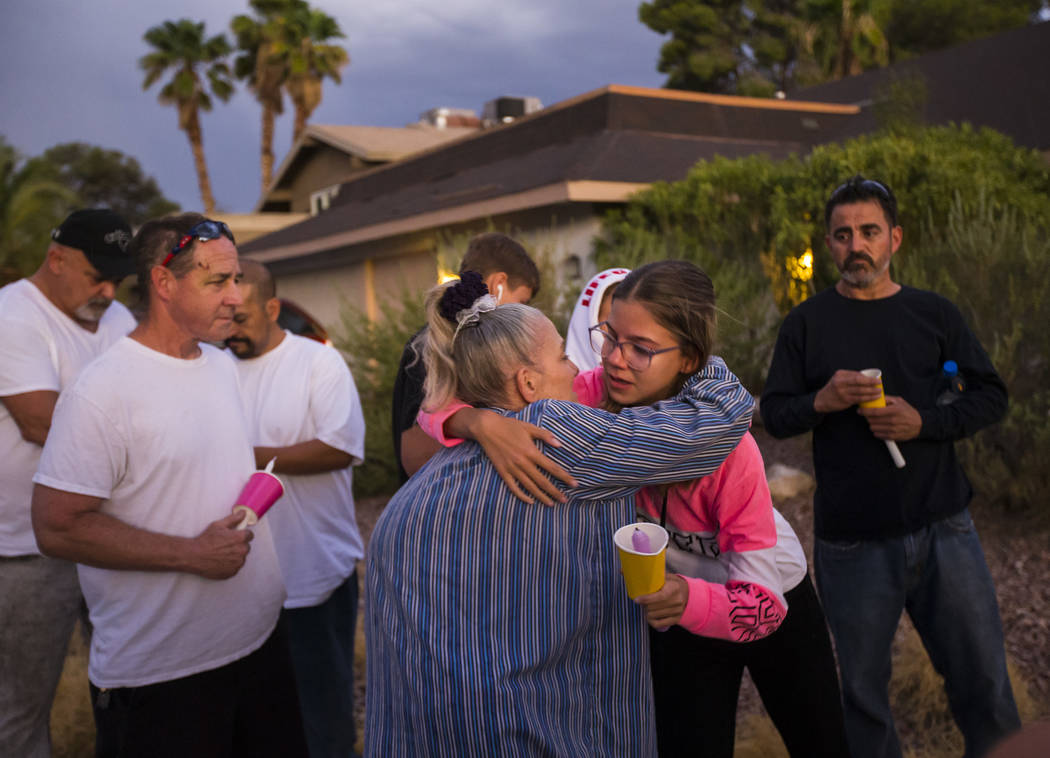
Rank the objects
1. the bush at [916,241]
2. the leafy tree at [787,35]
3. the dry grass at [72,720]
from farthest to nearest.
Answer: the leafy tree at [787,35] < the bush at [916,241] < the dry grass at [72,720]

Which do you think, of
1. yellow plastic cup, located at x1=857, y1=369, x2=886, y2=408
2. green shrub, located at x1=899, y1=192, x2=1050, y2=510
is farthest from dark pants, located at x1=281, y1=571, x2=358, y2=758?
green shrub, located at x1=899, y1=192, x2=1050, y2=510

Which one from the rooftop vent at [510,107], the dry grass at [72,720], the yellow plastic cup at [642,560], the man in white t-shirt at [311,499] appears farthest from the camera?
the rooftop vent at [510,107]

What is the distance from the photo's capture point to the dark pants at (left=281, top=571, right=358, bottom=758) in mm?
3707

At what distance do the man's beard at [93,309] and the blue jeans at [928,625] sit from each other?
309 centimetres

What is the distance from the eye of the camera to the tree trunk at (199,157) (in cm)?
3519

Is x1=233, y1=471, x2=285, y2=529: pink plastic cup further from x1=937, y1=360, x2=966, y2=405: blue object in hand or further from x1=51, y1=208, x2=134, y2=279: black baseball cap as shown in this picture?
x1=937, y1=360, x2=966, y2=405: blue object in hand

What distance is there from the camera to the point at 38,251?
1981 centimetres

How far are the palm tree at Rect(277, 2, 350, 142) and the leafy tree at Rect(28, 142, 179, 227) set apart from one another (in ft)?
58.1

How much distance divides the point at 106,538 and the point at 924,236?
302 inches

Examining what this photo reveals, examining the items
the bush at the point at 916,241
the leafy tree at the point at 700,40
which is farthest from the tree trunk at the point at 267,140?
the bush at the point at 916,241

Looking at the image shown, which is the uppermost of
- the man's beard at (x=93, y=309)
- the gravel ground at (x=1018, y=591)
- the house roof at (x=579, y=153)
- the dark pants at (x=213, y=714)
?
the house roof at (x=579, y=153)

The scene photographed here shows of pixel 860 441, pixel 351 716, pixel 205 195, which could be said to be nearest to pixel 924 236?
pixel 860 441

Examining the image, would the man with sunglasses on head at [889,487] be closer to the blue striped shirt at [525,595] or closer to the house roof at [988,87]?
the blue striped shirt at [525,595]

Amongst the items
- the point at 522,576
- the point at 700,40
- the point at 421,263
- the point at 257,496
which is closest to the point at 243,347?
the point at 257,496
